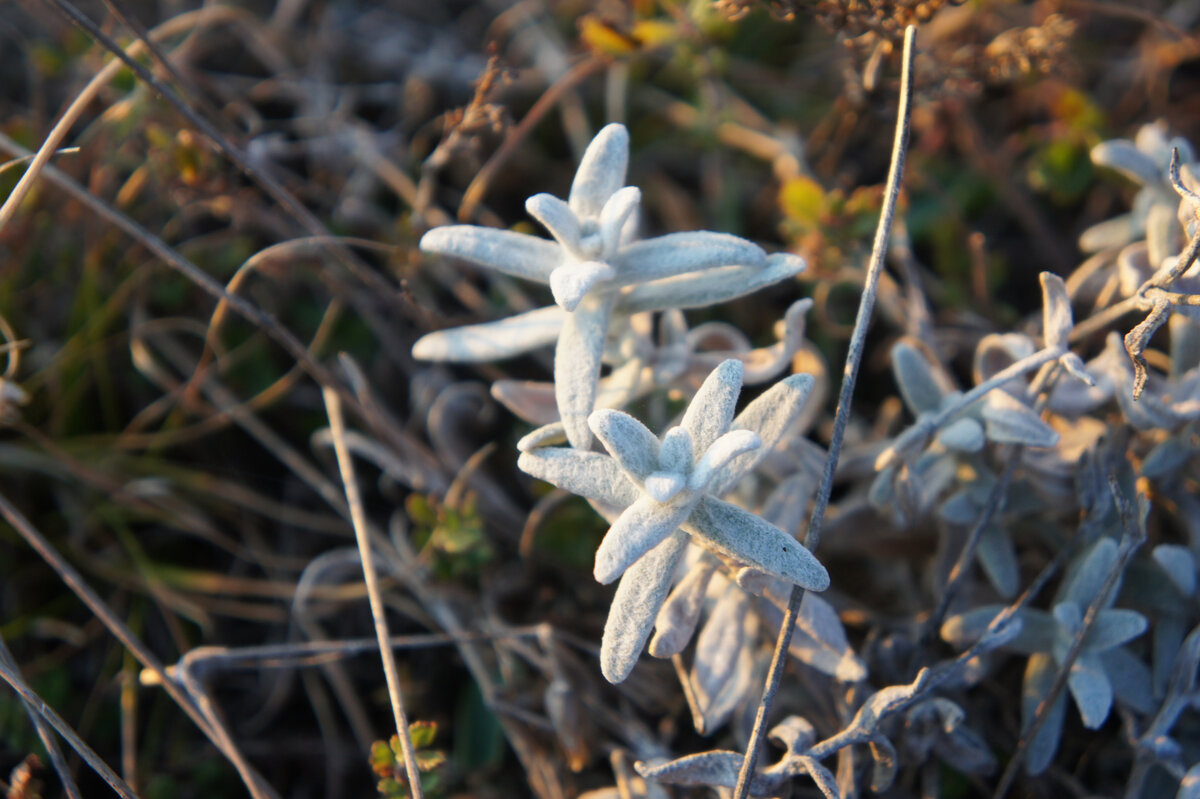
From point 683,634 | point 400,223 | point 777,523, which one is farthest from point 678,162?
point 683,634

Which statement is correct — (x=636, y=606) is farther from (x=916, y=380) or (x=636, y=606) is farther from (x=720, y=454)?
(x=916, y=380)

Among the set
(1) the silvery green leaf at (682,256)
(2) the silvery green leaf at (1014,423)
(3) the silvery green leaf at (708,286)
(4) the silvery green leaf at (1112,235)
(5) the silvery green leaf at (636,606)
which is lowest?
→ (5) the silvery green leaf at (636,606)

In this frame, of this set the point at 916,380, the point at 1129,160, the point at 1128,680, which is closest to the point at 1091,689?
the point at 1128,680

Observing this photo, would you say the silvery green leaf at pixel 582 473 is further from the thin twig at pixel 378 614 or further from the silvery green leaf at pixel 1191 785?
the silvery green leaf at pixel 1191 785

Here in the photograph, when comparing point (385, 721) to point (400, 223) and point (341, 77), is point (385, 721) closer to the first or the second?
point (400, 223)

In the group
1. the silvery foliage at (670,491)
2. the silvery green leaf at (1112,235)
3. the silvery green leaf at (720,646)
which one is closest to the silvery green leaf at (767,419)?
the silvery foliage at (670,491)

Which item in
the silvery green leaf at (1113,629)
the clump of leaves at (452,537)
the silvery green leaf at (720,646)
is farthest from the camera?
the clump of leaves at (452,537)
